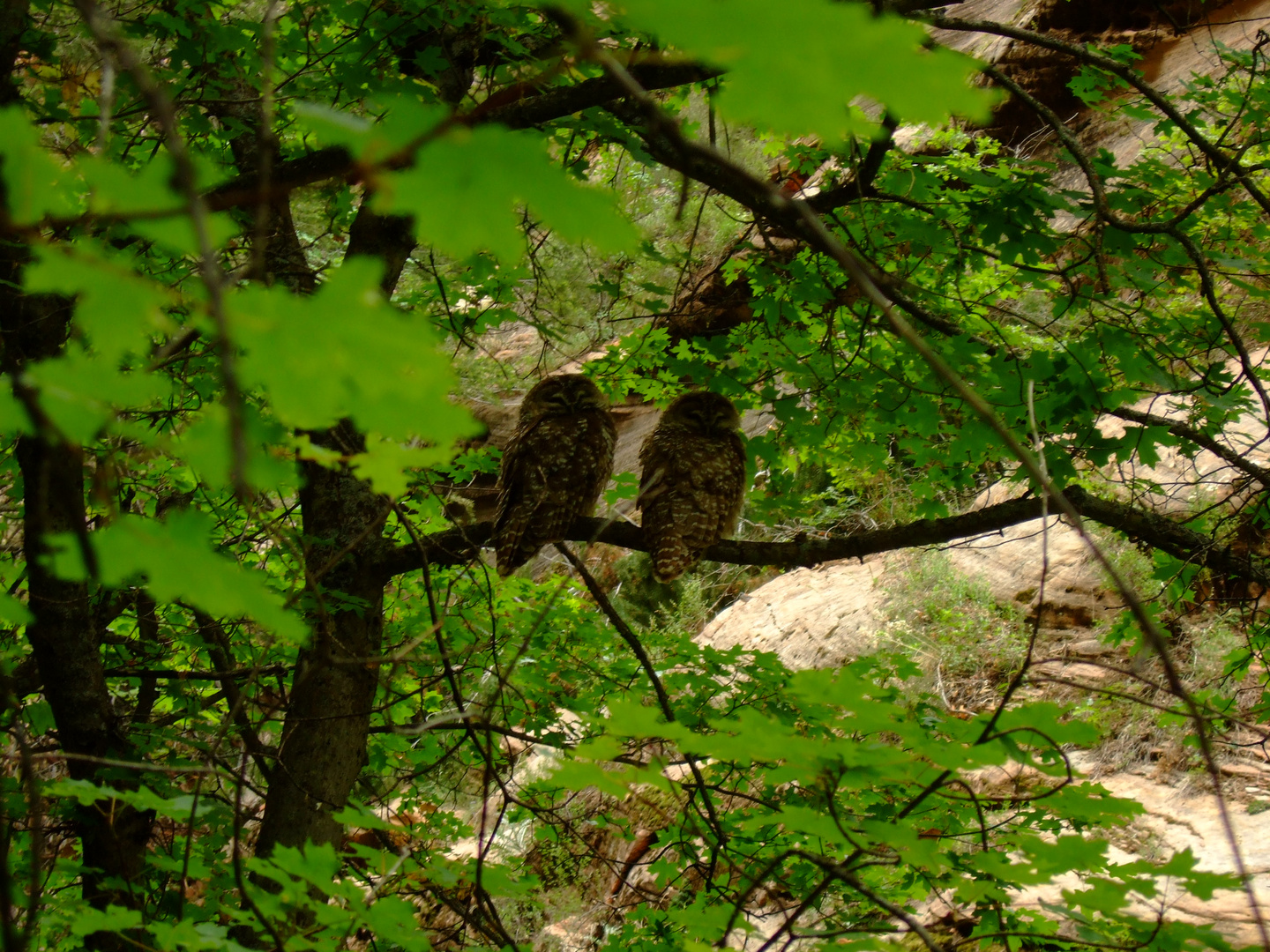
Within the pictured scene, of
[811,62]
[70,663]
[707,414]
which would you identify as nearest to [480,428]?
[811,62]

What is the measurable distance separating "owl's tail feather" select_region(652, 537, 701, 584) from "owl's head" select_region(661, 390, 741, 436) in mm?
766

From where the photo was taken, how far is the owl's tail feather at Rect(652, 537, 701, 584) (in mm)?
3496

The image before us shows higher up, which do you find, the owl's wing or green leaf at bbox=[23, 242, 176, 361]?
the owl's wing

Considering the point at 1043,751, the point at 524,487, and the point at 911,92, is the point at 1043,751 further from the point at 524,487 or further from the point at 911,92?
the point at 524,487

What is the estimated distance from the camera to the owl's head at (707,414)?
13.5 feet

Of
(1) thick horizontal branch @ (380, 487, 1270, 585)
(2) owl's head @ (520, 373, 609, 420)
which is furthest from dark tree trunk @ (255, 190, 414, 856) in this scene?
(2) owl's head @ (520, 373, 609, 420)

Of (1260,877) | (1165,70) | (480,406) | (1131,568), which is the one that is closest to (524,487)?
(1260,877)

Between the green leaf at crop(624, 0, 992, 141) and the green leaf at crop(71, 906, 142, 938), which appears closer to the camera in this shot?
the green leaf at crop(624, 0, 992, 141)

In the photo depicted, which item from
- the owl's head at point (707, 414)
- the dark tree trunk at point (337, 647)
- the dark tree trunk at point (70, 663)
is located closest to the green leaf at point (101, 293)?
the dark tree trunk at point (337, 647)

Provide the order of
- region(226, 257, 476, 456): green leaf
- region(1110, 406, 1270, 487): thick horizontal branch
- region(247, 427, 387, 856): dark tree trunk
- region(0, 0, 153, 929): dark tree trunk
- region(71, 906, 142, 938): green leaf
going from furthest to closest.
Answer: region(247, 427, 387, 856): dark tree trunk < region(1110, 406, 1270, 487): thick horizontal branch < region(0, 0, 153, 929): dark tree trunk < region(71, 906, 142, 938): green leaf < region(226, 257, 476, 456): green leaf

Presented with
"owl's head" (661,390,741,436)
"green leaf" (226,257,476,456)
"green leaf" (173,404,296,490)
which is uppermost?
"owl's head" (661,390,741,436)

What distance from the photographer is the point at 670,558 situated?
349cm

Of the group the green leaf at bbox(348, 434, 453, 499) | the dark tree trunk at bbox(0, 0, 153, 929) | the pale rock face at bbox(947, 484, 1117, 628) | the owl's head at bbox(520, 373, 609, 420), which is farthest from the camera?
the pale rock face at bbox(947, 484, 1117, 628)

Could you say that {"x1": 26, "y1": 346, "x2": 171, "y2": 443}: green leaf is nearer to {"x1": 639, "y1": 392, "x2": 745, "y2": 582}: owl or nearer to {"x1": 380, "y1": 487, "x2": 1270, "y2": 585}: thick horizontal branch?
{"x1": 380, "y1": 487, "x2": 1270, "y2": 585}: thick horizontal branch
